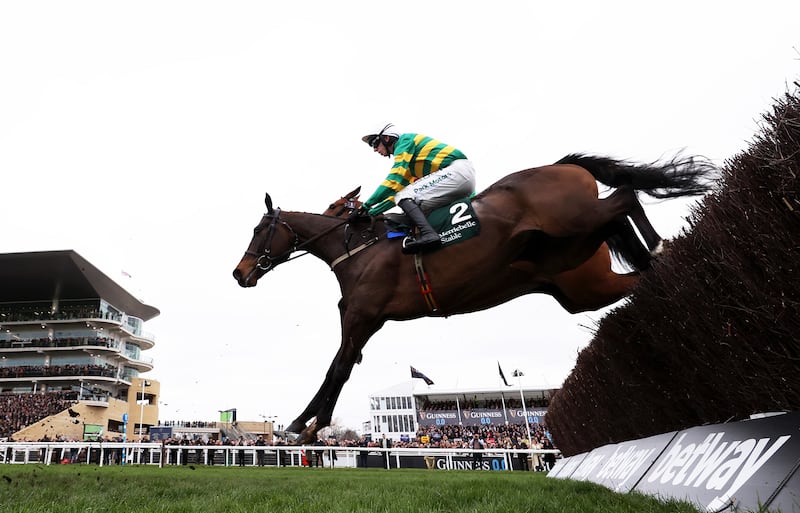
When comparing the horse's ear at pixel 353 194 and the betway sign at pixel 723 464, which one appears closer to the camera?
the betway sign at pixel 723 464

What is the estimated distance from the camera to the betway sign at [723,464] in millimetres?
2547

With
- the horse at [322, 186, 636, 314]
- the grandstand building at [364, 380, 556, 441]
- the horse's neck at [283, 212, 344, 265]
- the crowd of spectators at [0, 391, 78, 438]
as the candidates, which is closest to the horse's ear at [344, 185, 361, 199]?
the horse's neck at [283, 212, 344, 265]

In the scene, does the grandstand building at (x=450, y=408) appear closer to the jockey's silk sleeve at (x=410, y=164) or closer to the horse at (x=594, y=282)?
the horse at (x=594, y=282)

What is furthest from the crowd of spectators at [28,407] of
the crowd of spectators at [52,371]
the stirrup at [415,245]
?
the stirrup at [415,245]

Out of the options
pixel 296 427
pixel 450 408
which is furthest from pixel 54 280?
pixel 296 427

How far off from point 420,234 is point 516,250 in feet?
→ 2.63

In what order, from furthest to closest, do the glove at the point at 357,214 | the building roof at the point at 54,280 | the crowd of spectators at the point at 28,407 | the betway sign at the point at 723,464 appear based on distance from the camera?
the building roof at the point at 54,280 < the crowd of spectators at the point at 28,407 < the glove at the point at 357,214 < the betway sign at the point at 723,464

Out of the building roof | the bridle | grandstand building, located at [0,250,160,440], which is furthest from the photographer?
the building roof

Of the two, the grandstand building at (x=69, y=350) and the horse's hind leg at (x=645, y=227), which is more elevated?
the grandstand building at (x=69, y=350)

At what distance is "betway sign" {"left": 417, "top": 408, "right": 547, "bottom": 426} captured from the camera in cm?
4825

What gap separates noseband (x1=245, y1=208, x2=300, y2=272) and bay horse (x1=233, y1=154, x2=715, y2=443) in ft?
2.81

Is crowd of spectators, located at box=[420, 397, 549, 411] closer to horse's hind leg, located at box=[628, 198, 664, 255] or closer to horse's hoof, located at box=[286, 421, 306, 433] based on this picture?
horse's hoof, located at box=[286, 421, 306, 433]

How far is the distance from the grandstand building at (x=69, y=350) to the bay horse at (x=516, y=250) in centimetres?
5306

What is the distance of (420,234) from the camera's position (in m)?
4.44
